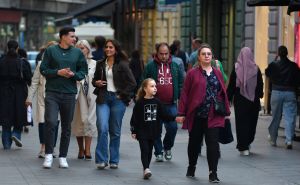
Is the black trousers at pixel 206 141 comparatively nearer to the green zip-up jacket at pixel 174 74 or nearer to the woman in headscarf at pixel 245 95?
the green zip-up jacket at pixel 174 74

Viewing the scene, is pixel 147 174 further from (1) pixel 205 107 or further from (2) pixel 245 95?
(2) pixel 245 95

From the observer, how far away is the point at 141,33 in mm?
47281

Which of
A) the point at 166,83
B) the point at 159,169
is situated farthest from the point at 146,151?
the point at 166,83

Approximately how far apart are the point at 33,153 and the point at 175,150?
7.81 feet

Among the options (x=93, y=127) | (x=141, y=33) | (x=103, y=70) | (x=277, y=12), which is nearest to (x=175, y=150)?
(x=93, y=127)

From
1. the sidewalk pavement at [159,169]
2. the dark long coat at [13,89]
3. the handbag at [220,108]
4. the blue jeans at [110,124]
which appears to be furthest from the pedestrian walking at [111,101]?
the dark long coat at [13,89]

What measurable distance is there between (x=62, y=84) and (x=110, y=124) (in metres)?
0.87

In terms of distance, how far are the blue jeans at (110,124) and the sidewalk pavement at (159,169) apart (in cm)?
24

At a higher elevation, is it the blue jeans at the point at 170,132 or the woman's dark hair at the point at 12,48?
the woman's dark hair at the point at 12,48

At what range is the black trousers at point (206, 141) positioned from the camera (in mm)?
12712

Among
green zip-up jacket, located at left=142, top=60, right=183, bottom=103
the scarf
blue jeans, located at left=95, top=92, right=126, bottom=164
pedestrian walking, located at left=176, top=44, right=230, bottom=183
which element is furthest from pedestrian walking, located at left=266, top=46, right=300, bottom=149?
pedestrian walking, located at left=176, top=44, right=230, bottom=183

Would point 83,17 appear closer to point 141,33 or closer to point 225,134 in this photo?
point 141,33

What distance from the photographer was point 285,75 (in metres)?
17.3

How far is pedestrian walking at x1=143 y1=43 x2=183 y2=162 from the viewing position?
584 inches
